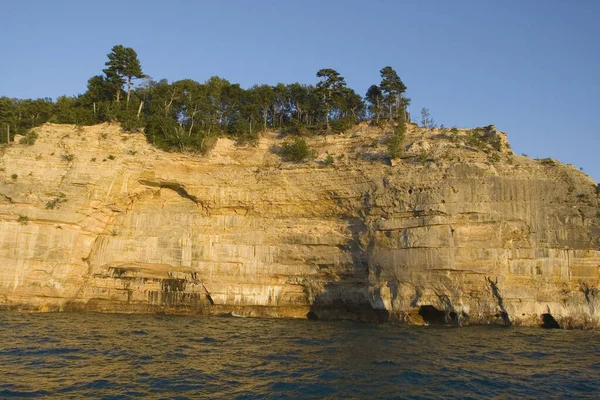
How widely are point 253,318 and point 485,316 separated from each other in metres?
12.0

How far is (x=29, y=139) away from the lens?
Answer: 28.7m

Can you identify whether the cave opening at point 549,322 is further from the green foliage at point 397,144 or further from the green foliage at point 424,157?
the green foliage at point 397,144

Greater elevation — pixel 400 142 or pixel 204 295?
pixel 400 142

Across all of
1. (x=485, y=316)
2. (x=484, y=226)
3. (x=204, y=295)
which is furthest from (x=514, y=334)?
(x=204, y=295)

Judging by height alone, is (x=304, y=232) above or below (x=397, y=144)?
below

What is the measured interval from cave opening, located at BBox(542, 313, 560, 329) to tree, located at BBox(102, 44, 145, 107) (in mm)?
30293

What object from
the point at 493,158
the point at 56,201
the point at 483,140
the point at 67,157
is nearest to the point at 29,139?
the point at 67,157

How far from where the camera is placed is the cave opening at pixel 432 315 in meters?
23.7

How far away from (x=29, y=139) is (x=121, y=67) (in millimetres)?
8955

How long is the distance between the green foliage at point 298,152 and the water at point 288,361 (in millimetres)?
11516

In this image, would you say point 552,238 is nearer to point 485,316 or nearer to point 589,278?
point 589,278

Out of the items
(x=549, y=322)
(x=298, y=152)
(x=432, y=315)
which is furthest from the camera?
(x=298, y=152)

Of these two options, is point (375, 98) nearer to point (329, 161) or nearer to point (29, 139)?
point (329, 161)

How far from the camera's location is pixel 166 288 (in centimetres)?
2709
